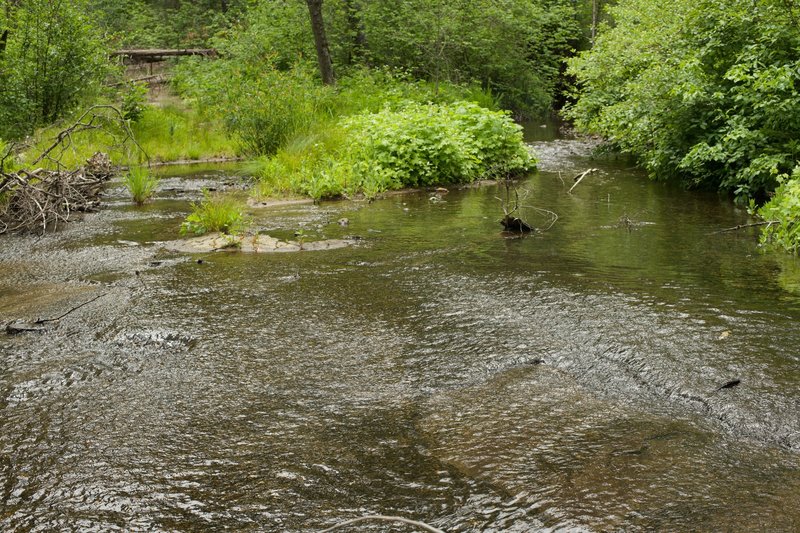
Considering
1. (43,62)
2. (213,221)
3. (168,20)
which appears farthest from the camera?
(168,20)

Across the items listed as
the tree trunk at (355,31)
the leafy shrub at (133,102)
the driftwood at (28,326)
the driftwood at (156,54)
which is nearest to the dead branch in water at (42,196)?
the driftwood at (28,326)

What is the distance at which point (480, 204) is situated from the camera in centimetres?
1130

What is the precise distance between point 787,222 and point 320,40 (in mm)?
16482

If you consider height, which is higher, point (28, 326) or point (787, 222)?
point (787, 222)

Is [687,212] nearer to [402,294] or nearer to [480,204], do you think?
[480,204]

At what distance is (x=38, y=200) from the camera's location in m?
9.82

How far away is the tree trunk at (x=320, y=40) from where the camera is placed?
2102 cm

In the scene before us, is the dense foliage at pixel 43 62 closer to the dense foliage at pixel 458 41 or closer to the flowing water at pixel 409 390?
the flowing water at pixel 409 390

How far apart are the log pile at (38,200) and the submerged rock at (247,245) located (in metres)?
2.10

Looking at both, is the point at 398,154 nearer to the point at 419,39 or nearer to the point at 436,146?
the point at 436,146

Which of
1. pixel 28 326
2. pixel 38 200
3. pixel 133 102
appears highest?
pixel 133 102

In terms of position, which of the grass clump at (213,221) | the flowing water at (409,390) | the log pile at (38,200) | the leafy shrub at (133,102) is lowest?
the flowing water at (409,390)

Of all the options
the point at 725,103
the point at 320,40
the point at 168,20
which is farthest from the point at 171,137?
the point at 168,20

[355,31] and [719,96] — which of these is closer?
[719,96]
